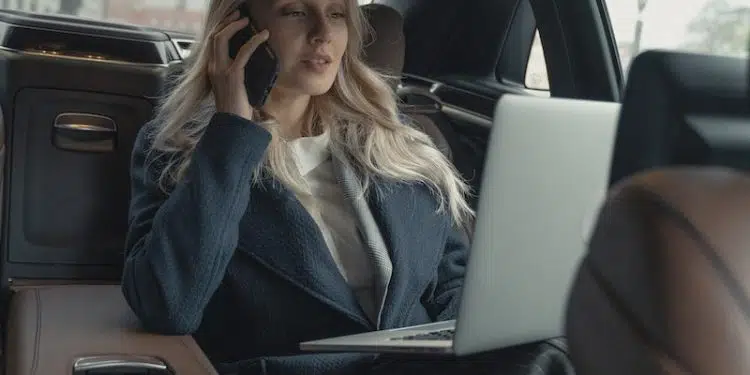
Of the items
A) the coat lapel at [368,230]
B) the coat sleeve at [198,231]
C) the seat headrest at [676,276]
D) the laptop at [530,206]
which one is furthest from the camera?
the coat lapel at [368,230]

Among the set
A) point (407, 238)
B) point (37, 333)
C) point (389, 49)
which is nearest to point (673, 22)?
point (389, 49)

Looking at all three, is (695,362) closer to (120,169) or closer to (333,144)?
(333,144)

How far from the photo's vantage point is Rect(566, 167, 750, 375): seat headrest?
2.51ft

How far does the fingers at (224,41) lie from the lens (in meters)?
1.90

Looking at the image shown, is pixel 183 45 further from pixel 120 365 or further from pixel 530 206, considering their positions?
pixel 530 206

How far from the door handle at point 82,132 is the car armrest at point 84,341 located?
14.4 inches

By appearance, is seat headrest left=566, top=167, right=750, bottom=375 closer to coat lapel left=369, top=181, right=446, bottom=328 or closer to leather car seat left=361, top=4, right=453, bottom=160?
coat lapel left=369, top=181, right=446, bottom=328

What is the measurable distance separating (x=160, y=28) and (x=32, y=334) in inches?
39.0

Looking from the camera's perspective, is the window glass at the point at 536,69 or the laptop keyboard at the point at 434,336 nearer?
the laptop keyboard at the point at 434,336

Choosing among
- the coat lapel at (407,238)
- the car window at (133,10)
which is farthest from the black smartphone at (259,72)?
the car window at (133,10)

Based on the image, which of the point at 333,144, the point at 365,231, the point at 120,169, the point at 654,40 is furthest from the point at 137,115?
the point at 654,40

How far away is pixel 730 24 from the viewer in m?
1.88

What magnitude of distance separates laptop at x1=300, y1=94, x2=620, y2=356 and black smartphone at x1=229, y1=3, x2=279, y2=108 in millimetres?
665

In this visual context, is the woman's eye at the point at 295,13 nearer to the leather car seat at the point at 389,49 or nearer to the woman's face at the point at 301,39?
the woman's face at the point at 301,39
